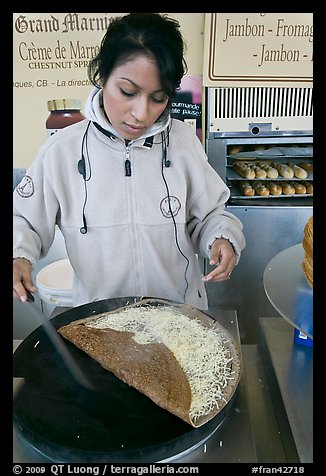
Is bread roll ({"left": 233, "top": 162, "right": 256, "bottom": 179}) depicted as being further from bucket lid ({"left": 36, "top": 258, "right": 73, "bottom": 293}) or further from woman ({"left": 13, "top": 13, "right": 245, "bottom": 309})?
bucket lid ({"left": 36, "top": 258, "right": 73, "bottom": 293})

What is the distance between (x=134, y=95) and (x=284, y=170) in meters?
1.11

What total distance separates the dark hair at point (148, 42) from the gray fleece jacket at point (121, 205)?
0.40 feet

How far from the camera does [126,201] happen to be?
0.95 meters

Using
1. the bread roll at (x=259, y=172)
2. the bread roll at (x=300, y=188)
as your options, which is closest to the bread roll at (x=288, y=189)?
the bread roll at (x=300, y=188)

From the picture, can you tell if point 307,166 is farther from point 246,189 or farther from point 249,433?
point 249,433

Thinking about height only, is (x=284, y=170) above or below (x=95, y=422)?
above

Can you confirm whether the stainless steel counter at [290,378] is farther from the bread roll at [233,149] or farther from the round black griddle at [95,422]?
the bread roll at [233,149]

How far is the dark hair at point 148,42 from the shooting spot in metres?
0.74

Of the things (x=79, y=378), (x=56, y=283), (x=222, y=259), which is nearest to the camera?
(x=79, y=378)

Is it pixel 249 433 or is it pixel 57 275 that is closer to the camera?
pixel 249 433

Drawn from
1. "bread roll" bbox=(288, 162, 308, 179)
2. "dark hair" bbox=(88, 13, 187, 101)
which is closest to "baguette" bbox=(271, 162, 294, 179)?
"bread roll" bbox=(288, 162, 308, 179)

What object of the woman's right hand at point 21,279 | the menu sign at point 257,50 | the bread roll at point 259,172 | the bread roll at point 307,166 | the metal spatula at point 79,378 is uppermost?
the menu sign at point 257,50

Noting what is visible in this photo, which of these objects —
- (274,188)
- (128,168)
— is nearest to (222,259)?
(128,168)

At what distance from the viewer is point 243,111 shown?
4.66 feet
